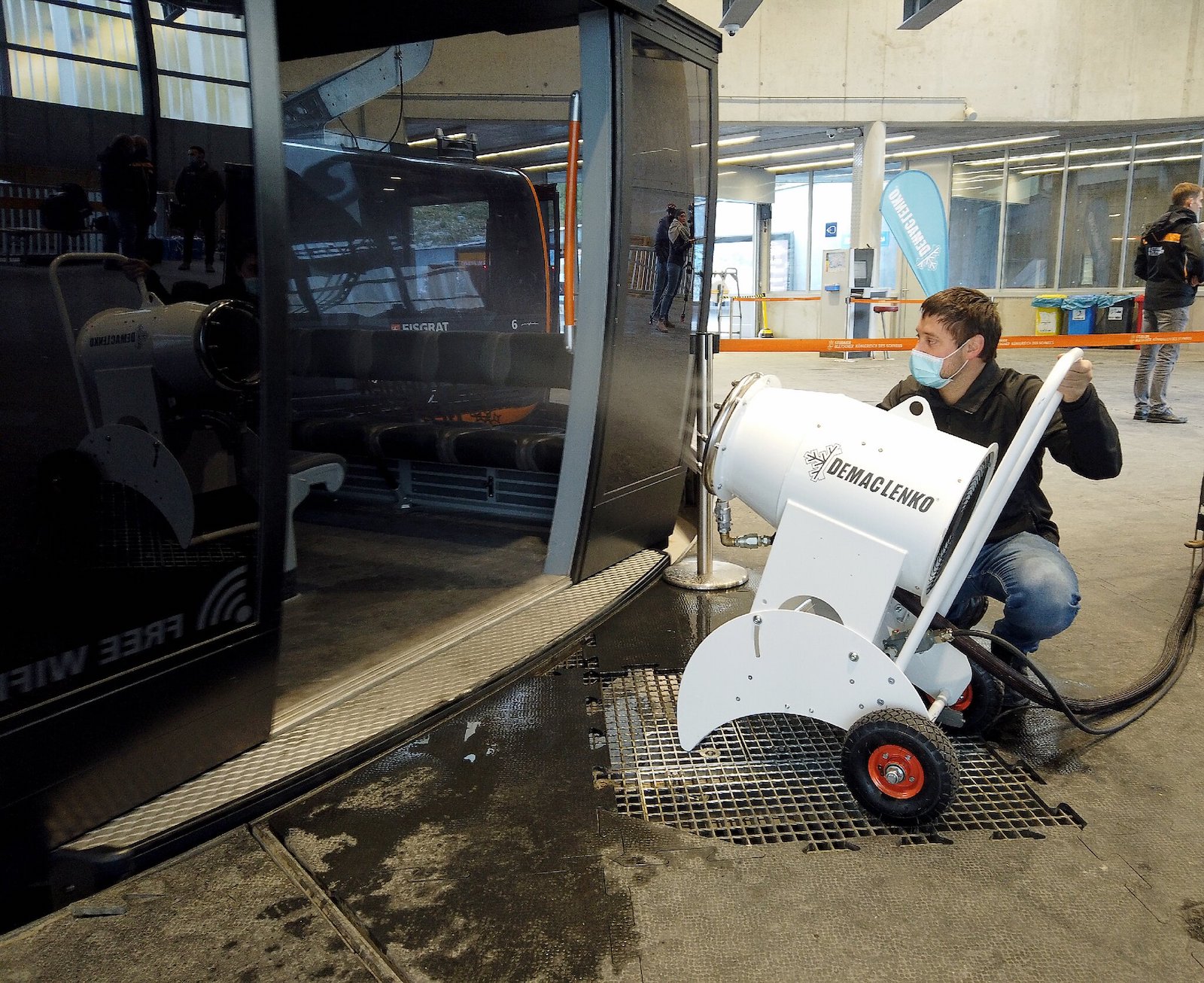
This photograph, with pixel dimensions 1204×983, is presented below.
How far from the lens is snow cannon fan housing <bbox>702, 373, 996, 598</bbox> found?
199 cm

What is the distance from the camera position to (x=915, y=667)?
2.37 meters

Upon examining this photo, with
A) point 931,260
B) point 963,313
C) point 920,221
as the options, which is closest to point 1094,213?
point 931,260

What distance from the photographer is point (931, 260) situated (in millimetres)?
11688

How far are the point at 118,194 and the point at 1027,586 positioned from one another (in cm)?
231

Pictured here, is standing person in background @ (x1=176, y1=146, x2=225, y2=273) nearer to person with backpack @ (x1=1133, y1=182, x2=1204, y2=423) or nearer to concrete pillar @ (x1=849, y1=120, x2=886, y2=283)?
person with backpack @ (x1=1133, y1=182, x2=1204, y2=423)

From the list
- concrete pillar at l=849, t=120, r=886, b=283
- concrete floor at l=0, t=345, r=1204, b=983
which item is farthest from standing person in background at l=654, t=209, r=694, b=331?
concrete pillar at l=849, t=120, r=886, b=283

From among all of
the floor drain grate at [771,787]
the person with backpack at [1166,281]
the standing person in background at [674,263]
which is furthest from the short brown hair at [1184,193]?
the floor drain grate at [771,787]

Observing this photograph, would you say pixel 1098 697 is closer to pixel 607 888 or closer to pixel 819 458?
pixel 819 458

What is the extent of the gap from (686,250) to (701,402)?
641 millimetres

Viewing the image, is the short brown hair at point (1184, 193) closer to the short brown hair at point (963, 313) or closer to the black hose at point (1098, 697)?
the black hose at point (1098, 697)

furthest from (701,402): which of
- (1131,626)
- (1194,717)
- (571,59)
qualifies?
(571,59)

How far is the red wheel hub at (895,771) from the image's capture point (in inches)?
80.1

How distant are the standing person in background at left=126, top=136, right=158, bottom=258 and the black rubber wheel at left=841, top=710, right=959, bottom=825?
181 centimetres

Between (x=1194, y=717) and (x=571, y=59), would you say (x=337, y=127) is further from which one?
(x=1194, y=717)
